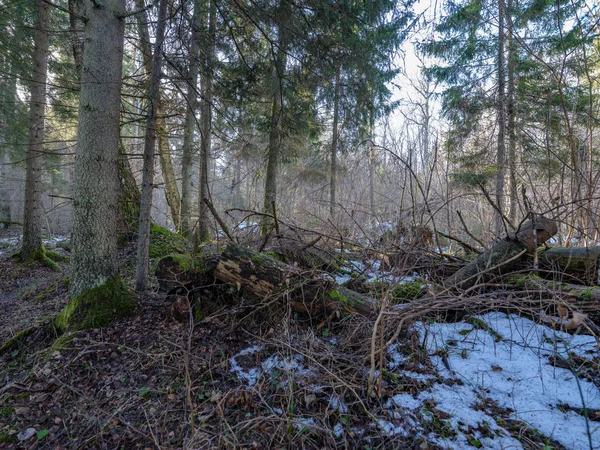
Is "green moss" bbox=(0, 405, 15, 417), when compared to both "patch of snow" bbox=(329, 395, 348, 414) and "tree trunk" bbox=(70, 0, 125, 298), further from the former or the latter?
"patch of snow" bbox=(329, 395, 348, 414)

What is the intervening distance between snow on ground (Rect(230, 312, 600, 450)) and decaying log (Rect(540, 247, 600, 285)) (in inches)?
35.2

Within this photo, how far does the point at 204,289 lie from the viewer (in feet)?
10.4

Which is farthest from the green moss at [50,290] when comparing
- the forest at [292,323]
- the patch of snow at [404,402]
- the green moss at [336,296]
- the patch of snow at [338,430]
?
the patch of snow at [404,402]

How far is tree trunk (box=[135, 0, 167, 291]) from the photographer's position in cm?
325

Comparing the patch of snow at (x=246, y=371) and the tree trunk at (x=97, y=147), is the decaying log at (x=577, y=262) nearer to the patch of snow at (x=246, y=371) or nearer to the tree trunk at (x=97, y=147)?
the patch of snow at (x=246, y=371)

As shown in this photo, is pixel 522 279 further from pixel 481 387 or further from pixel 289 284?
pixel 289 284

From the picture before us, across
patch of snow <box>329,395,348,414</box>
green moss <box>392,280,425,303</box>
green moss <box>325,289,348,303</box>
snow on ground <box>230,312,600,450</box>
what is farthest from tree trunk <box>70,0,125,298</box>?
Answer: green moss <box>392,280,425,303</box>

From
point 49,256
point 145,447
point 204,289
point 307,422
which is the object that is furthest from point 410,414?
point 49,256

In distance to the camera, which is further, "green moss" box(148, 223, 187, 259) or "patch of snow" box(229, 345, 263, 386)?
"green moss" box(148, 223, 187, 259)

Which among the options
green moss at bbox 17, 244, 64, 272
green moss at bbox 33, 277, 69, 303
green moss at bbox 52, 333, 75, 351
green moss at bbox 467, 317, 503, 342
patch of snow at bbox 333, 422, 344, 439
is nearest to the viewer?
patch of snow at bbox 333, 422, 344, 439

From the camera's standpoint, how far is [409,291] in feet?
10.3

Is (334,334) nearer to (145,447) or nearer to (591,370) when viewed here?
(145,447)

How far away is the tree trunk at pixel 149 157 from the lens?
3.25 m

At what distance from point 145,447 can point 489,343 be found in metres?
2.74
